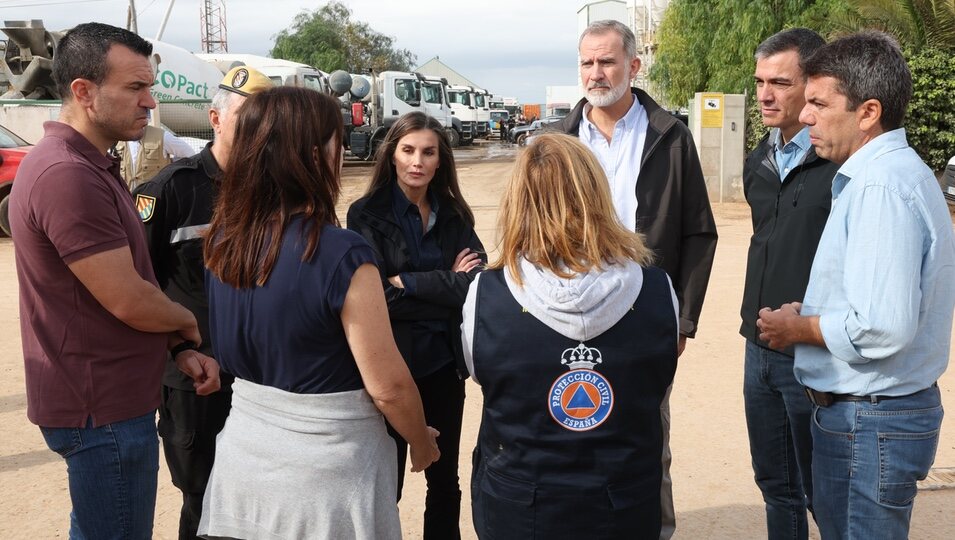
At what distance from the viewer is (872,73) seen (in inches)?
94.3

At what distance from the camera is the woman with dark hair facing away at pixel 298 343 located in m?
2.19

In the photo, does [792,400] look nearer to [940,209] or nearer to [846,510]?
[846,510]

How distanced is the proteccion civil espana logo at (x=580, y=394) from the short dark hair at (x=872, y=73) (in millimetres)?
1017

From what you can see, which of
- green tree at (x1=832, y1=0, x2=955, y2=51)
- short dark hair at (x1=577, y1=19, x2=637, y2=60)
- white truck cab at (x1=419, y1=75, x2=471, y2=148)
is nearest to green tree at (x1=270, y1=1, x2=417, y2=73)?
white truck cab at (x1=419, y1=75, x2=471, y2=148)

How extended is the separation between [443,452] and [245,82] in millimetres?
1568

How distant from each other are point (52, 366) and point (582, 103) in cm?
233

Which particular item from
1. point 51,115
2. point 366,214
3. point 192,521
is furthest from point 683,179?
point 51,115

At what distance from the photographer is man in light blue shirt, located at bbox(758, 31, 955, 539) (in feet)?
7.54

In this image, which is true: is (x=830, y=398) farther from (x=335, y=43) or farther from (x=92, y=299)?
(x=335, y=43)

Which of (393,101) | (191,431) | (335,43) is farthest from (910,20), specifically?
(335,43)

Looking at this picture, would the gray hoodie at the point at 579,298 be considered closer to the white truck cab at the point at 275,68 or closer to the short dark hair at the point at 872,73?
the short dark hair at the point at 872,73

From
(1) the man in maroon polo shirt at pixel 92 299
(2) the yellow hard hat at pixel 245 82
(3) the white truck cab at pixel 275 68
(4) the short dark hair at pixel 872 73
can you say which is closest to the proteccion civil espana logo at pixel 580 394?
(4) the short dark hair at pixel 872 73

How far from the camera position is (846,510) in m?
2.52

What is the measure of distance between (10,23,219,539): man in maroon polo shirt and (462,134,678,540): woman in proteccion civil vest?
95 centimetres
